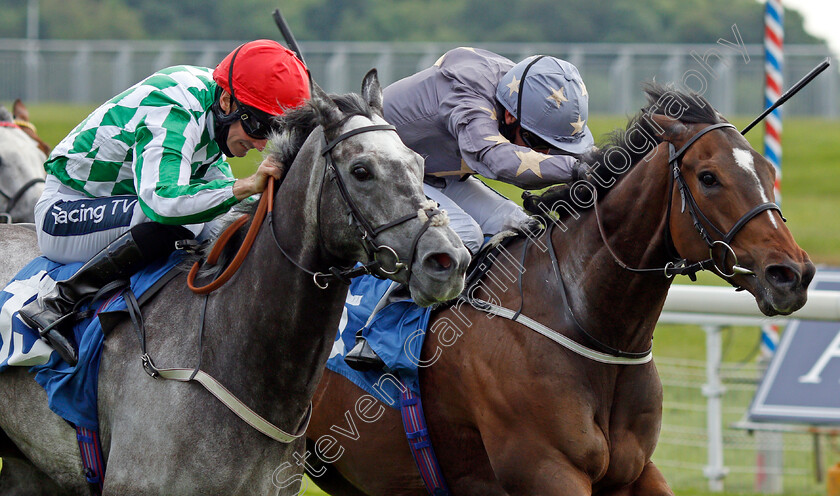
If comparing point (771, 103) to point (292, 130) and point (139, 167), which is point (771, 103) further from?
point (139, 167)

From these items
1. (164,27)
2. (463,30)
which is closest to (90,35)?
(164,27)

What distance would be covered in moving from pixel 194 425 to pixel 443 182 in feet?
5.88

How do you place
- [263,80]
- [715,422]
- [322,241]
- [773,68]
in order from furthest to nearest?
[773,68] < [715,422] < [263,80] < [322,241]

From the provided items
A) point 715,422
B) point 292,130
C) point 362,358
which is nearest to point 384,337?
point 362,358

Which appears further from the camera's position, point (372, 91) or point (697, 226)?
point (697, 226)

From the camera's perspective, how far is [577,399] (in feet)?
12.8

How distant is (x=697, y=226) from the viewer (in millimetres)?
3672

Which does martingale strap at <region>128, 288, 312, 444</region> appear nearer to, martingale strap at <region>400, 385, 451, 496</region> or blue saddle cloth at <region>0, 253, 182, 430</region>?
blue saddle cloth at <region>0, 253, 182, 430</region>

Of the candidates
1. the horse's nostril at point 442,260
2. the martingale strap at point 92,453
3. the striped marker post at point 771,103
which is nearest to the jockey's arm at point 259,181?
the horse's nostril at point 442,260

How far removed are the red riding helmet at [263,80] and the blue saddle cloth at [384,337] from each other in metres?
1.09

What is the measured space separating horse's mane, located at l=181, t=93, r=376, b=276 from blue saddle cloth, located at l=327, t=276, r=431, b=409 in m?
0.91

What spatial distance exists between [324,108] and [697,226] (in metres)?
1.35

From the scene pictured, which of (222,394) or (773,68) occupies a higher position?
(773,68)

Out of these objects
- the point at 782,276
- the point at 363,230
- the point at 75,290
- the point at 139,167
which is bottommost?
→ the point at 75,290
